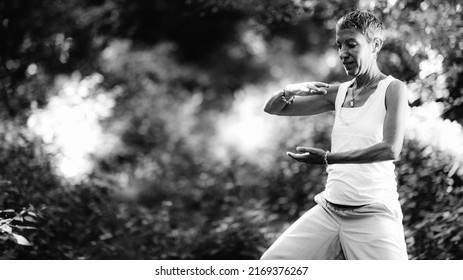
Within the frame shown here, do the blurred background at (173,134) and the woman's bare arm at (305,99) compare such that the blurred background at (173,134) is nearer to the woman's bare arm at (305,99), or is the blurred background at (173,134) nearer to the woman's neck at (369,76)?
the woman's bare arm at (305,99)

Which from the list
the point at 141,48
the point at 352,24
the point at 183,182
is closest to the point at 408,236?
the point at 352,24

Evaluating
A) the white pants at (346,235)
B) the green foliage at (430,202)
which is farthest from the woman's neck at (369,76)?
the green foliage at (430,202)

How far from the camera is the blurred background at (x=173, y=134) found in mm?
5613

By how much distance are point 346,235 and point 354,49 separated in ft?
3.12

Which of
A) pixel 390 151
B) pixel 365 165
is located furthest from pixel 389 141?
pixel 365 165

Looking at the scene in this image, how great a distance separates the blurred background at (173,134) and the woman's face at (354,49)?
1777 mm

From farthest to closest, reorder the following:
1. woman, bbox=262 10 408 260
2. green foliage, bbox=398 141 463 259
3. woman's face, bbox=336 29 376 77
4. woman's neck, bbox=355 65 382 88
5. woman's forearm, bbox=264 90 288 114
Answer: green foliage, bbox=398 141 463 259, woman's forearm, bbox=264 90 288 114, woman's neck, bbox=355 65 382 88, woman's face, bbox=336 29 376 77, woman, bbox=262 10 408 260

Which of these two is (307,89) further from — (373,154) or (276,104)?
(373,154)

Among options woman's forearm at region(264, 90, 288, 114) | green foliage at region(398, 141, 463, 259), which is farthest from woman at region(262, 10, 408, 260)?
green foliage at region(398, 141, 463, 259)

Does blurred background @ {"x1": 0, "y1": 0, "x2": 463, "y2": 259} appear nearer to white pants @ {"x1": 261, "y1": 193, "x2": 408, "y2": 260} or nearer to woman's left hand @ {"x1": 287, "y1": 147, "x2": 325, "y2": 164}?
white pants @ {"x1": 261, "y1": 193, "x2": 408, "y2": 260}

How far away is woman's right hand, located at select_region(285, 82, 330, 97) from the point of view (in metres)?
3.98

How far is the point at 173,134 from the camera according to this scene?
40.2ft

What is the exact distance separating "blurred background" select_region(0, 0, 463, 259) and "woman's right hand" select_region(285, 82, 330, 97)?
1.66 m
